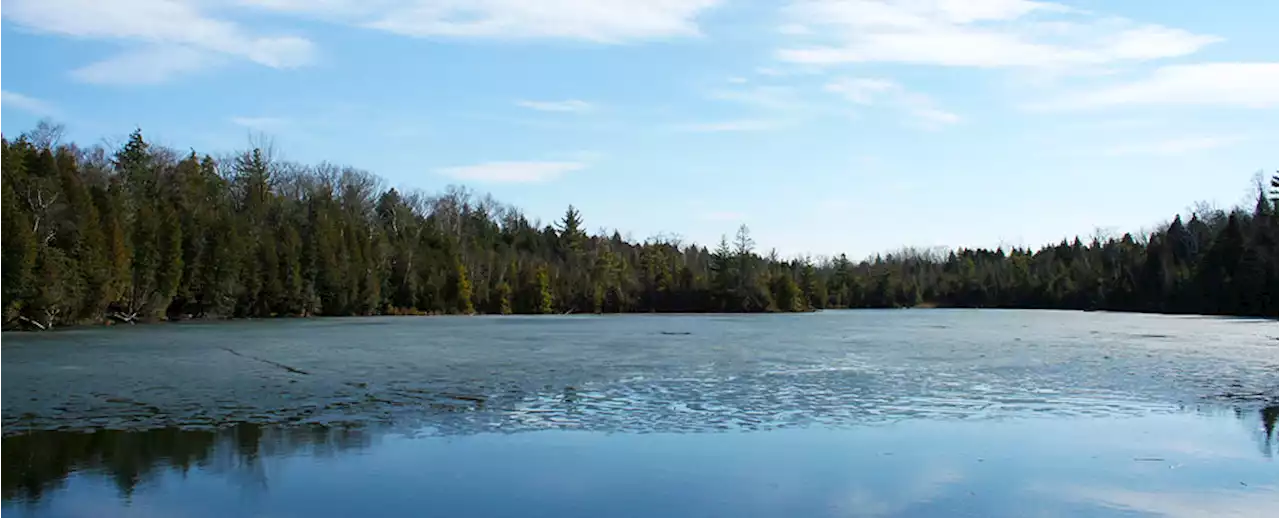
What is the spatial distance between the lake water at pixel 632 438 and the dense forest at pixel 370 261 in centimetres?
2710

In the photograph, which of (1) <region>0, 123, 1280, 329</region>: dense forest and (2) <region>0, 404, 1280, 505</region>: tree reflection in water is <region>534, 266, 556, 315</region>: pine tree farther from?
(2) <region>0, 404, 1280, 505</region>: tree reflection in water

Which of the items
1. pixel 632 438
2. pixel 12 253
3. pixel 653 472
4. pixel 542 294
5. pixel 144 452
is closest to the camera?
pixel 653 472

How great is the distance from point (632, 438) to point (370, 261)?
69942 mm

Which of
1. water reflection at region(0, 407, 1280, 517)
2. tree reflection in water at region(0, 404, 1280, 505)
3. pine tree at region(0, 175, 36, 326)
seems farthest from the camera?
pine tree at region(0, 175, 36, 326)

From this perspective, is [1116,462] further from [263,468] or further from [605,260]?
[605,260]

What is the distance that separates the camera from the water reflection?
29.1 ft

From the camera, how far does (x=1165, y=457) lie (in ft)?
37.6

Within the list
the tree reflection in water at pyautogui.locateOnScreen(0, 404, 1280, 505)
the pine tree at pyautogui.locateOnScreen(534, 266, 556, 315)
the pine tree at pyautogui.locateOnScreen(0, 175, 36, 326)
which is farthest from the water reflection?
the pine tree at pyautogui.locateOnScreen(534, 266, 556, 315)

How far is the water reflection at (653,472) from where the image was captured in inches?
349

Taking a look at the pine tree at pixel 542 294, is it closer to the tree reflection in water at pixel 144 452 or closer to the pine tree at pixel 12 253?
the pine tree at pixel 12 253

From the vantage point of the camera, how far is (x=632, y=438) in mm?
12633

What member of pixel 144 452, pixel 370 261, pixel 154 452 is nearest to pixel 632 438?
pixel 154 452

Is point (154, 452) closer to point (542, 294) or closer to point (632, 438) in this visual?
point (632, 438)

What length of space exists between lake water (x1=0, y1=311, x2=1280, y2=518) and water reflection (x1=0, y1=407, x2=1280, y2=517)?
5cm
